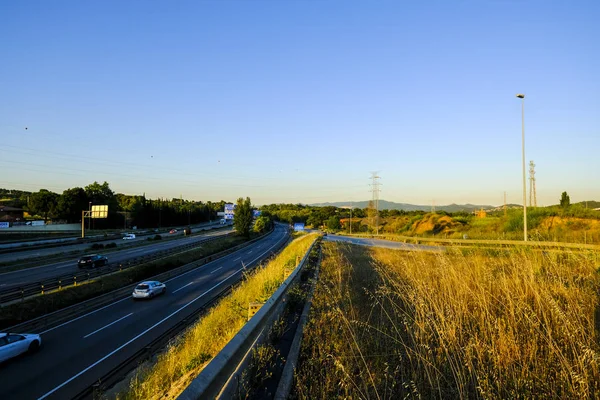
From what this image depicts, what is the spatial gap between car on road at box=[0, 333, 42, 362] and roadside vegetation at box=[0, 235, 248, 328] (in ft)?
18.4

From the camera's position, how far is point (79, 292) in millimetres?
24609

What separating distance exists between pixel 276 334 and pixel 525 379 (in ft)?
10.2

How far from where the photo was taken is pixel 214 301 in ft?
78.1

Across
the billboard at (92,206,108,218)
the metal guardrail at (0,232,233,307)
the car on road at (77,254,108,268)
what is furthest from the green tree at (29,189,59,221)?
the metal guardrail at (0,232,233,307)

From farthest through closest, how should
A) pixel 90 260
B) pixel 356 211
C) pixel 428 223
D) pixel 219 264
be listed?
pixel 356 211 → pixel 428 223 → pixel 219 264 → pixel 90 260

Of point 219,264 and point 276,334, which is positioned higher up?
point 276,334

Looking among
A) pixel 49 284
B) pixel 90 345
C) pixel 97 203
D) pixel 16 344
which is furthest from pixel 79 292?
pixel 97 203

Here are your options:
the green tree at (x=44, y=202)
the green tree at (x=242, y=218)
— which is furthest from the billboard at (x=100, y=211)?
the green tree at (x=44, y=202)

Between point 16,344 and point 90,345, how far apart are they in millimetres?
2784

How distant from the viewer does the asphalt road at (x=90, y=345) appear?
12281 mm

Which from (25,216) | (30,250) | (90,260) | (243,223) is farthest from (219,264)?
(25,216)

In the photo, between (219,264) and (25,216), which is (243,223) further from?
(25,216)

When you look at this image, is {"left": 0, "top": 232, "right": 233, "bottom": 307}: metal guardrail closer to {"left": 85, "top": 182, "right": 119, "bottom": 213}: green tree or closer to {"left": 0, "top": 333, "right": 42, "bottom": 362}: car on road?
{"left": 0, "top": 333, "right": 42, "bottom": 362}: car on road

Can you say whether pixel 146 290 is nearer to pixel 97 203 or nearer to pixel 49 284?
pixel 49 284
